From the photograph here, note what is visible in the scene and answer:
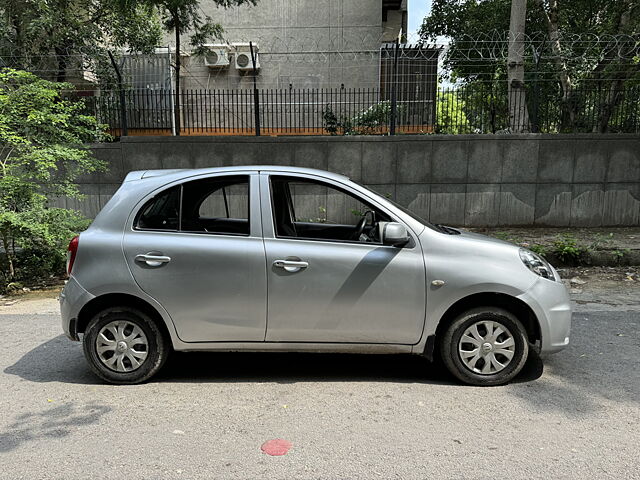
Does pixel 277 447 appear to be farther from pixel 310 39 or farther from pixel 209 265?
pixel 310 39

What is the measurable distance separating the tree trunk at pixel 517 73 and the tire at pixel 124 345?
9842mm

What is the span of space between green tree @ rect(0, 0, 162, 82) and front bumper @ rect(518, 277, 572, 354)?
34.4ft

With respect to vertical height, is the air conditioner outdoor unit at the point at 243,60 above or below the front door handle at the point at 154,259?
above

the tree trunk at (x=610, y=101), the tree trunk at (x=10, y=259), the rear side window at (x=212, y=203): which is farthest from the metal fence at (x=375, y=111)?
the rear side window at (x=212, y=203)

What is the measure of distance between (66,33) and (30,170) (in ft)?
23.2

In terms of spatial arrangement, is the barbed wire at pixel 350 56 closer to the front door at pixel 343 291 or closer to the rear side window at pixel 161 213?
the rear side window at pixel 161 213

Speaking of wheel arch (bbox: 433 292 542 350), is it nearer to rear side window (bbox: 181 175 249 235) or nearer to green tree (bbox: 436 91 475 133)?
rear side window (bbox: 181 175 249 235)

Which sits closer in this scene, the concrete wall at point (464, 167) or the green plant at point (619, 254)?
the green plant at point (619, 254)

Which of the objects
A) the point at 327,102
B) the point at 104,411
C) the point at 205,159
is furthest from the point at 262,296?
the point at 327,102

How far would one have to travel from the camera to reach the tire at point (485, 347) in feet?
13.5

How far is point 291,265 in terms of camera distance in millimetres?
4102

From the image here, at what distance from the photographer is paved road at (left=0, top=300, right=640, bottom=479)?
10.1ft

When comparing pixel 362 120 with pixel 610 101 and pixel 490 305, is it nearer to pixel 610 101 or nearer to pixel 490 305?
pixel 610 101

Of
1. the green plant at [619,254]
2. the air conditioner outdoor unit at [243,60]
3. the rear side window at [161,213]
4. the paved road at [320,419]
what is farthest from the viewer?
the air conditioner outdoor unit at [243,60]
